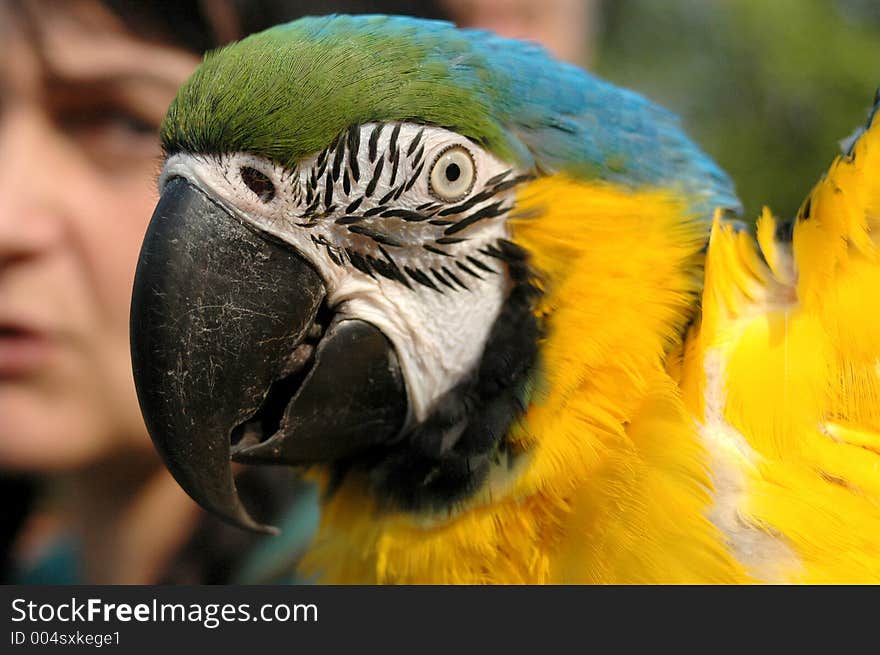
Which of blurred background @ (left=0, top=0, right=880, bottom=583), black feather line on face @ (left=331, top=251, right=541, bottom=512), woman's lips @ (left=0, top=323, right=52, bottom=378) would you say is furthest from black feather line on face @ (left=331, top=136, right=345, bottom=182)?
woman's lips @ (left=0, top=323, right=52, bottom=378)

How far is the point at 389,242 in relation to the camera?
24.1 inches

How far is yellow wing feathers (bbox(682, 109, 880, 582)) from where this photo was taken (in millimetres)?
545

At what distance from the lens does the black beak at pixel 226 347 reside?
22.8 inches

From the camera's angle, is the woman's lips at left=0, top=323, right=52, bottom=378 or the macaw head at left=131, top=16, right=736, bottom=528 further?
the woman's lips at left=0, top=323, right=52, bottom=378

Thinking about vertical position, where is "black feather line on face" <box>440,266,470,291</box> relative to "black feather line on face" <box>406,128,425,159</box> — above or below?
below

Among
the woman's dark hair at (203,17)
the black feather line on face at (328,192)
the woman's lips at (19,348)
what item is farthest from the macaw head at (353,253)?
the woman's lips at (19,348)

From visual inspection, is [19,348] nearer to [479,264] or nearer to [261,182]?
[261,182]

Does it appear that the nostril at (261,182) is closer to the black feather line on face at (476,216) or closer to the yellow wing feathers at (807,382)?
the black feather line on face at (476,216)

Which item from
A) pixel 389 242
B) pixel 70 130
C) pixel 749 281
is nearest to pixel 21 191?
pixel 70 130

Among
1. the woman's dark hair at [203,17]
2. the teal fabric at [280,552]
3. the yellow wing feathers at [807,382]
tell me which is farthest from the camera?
the teal fabric at [280,552]

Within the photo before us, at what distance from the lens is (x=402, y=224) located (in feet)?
2.01

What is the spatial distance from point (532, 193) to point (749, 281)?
0.20m

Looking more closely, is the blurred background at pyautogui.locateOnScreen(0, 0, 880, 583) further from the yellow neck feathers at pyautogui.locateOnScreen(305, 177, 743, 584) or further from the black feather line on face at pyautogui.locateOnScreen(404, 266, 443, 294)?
the yellow neck feathers at pyautogui.locateOnScreen(305, 177, 743, 584)

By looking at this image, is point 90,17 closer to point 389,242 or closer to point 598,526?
point 389,242
